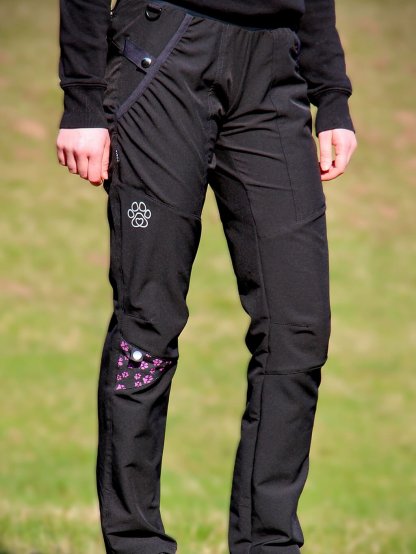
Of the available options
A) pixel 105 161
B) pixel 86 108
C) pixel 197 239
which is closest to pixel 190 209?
pixel 197 239

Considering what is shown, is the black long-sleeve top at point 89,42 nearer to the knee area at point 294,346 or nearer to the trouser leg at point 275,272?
the trouser leg at point 275,272

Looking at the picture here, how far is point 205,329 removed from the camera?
1081cm

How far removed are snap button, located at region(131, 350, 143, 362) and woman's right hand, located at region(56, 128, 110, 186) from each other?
42 centimetres

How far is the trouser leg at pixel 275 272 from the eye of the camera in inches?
100

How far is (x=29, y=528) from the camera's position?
13.9 ft

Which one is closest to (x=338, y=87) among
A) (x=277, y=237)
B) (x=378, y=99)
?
(x=277, y=237)

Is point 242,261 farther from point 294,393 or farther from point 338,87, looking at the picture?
point 338,87

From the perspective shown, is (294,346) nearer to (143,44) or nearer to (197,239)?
(197,239)

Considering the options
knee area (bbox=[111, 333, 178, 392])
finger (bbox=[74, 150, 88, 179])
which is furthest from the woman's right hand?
knee area (bbox=[111, 333, 178, 392])

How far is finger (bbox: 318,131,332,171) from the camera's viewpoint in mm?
2777

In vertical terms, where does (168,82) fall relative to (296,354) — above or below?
above

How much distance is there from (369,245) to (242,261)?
1019 cm

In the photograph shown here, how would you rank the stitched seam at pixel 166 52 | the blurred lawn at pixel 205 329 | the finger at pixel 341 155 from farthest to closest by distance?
the blurred lawn at pixel 205 329 < the finger at pixel 341 155 < the stitched seam at pixel 166 52

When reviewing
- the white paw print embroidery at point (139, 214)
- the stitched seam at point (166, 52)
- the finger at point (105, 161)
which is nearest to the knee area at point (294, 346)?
the white paw print embroidery at point (139, 214)
